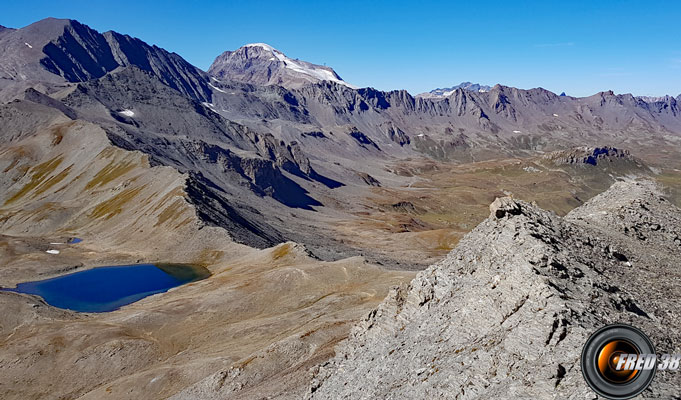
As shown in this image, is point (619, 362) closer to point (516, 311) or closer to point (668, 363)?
point (668, 363)

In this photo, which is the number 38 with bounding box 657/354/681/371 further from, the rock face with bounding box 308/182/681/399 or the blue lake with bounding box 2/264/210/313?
the blue lake with bounding box 2/264/210/313

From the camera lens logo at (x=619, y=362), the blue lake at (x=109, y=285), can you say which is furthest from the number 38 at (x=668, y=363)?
the blue lake at (x=109, y=285)

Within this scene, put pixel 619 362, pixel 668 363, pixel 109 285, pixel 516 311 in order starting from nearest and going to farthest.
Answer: pixel 619 362
pixel 668 363
pixel 516 311
pixel 109 285

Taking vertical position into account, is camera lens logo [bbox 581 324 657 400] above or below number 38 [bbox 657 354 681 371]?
above

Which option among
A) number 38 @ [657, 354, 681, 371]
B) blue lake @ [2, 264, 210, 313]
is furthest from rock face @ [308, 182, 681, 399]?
blue lake @ [2, 264, 210, 313]

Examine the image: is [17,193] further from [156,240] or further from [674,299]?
[674,299]

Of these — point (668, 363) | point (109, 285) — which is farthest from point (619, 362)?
point (109, 285)

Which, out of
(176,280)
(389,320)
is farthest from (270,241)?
(389,320)

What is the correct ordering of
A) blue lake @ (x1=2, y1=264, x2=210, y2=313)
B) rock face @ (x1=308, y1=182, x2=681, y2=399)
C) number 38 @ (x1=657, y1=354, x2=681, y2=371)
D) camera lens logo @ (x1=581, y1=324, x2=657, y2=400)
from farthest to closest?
blue lake @ (x1=2, y1=264, x2=210, y2=313)
rock face @ (x1=308, y1=182, x2=681, y2=399)
number 38 @ (x1=657, y1=354, x2=681, y2=371)
camera lens logo @ (x1=581, y1=324, x2=657, y2=400)
